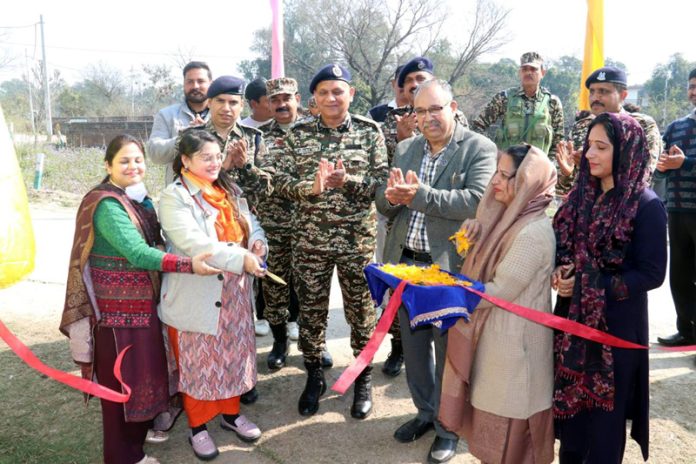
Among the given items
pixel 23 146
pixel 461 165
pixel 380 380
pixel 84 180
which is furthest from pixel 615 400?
pixel 23 146

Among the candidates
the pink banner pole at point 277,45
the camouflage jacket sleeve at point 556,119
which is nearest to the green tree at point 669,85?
the camouflage jacket sleeve at point 556,119

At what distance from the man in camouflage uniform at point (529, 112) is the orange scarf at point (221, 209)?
311 cm

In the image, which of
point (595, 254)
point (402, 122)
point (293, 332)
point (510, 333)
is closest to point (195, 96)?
point (402, 122)

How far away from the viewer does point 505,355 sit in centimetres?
243

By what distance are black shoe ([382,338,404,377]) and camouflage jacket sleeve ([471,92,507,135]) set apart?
2.50 meters

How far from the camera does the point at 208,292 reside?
293cm

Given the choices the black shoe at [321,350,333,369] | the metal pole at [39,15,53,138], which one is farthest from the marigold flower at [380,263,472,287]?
the metal pole at [39,15,53,138]

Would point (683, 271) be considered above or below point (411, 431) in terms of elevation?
above

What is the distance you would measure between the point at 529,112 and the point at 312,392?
3533 millimetres

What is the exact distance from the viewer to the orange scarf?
300cm

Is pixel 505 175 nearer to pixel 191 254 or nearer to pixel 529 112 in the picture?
pixel 191 254

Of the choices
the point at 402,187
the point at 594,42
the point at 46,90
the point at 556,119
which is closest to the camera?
the point at 402,187

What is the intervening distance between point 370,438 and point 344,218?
4.56 ft

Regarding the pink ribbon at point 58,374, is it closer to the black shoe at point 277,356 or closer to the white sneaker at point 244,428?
the white sneaker at point 244,428
